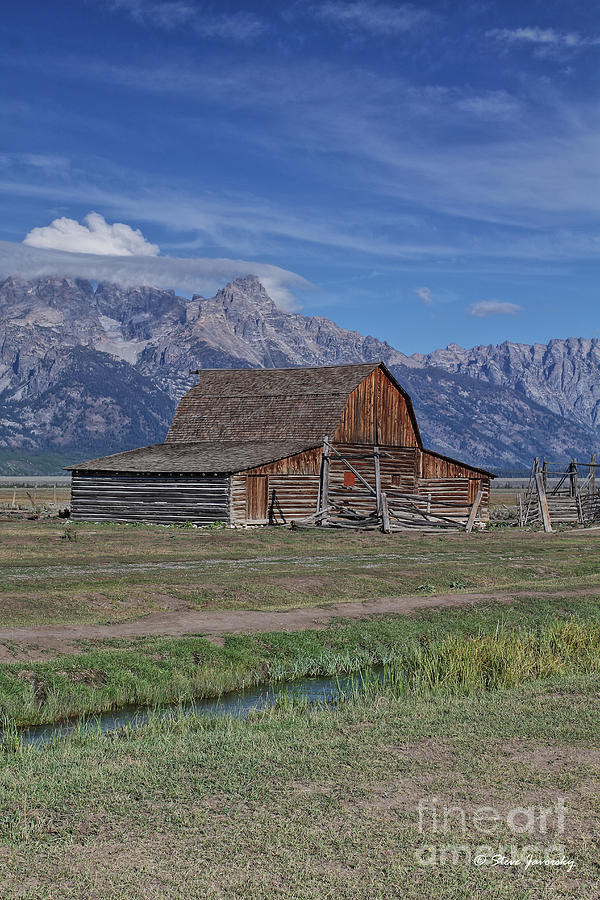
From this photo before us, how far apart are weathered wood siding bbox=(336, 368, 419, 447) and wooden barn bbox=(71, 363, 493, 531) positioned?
7 cm

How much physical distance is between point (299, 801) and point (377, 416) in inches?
1882

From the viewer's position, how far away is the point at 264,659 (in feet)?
60.0

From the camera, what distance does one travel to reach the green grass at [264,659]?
15.4 metres

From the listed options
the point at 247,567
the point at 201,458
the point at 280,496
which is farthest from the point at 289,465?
the point at 247,567

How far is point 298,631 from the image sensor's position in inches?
800

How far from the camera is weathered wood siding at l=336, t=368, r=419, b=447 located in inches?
2156

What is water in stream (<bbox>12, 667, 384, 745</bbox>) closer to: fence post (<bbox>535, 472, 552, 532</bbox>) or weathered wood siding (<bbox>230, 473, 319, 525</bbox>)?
weathered wood siding (<bbox>230, 473, 319, 525</bbox>)

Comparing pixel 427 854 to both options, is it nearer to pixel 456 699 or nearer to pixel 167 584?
pixel 456 699

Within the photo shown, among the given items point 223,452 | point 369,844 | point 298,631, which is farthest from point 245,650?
point 223,452

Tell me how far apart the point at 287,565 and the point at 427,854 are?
76.0 ft

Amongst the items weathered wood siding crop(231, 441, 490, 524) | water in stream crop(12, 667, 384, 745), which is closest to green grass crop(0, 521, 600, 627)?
weathered wood siding crop(231, 441, 490, 524)

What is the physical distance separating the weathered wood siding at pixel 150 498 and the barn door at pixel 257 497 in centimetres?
165

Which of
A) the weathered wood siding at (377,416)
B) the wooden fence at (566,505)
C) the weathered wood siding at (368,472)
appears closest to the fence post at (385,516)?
the weathered wood siding at (368,472)

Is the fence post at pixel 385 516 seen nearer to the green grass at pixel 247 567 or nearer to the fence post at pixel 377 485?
the fence post at pixel 377 485
